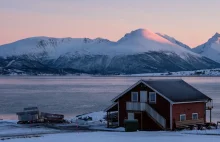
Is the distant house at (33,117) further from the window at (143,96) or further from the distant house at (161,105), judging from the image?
the window at (143,96)

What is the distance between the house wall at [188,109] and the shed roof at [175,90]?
0.52 metres

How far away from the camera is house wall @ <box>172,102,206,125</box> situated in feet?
137

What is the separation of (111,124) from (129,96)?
11.1 feet

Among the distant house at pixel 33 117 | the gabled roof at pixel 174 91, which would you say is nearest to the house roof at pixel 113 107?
the gabled roof at pixel 174 91

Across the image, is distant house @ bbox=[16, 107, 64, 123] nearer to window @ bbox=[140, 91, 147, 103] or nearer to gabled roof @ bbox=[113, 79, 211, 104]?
gabled roof @ bbox=[113, 79, 211, 104]

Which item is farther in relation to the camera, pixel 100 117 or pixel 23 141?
pixel 100 117

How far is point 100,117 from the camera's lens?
56781mm

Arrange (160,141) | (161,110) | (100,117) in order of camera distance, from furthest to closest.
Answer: (100,117) → (161,110) → (160,141)

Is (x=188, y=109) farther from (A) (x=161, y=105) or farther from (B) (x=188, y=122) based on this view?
(A) (x=161, y=105)

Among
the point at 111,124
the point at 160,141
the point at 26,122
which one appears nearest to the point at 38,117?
the point at 26,122

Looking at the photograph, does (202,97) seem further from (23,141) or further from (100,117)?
(23,141)

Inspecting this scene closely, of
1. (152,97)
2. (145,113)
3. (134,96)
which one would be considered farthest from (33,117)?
(152,97)

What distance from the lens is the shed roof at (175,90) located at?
42250 millimetres

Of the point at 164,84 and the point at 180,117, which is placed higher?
the point at 164,84
